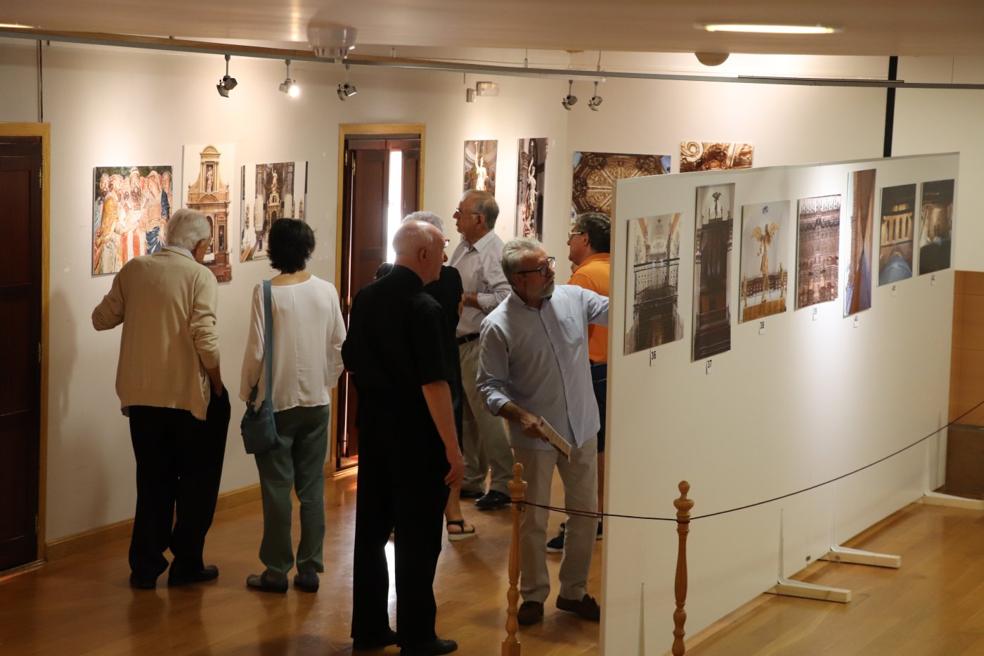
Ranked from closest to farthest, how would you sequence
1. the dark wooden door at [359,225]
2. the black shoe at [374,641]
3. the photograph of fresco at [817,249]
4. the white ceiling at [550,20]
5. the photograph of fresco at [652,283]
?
the white ceiling at [550,20] < the photograph of fresco at [652,283] < the black shoe at [374,641] < the photograph of fresco at [817,249] < the dark wooden door at [359,225]

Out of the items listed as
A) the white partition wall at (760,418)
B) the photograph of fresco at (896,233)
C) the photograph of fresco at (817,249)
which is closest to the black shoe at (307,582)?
the white partition wall at (760,418)

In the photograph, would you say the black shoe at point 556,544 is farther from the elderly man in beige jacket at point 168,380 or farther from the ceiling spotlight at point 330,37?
the ceiling spotlight at point 330,37

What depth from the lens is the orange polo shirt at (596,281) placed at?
714 centimetres

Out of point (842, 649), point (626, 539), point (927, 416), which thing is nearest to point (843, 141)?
point (927, 416)

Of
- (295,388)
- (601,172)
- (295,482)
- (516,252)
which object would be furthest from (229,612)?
(601,172)

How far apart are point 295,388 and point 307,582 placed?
0.99 meters

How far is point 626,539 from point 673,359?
814mm

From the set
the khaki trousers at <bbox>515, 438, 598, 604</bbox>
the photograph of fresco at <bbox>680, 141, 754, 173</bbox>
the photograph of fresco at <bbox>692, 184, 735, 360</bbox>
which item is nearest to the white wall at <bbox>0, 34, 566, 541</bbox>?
the khaki trousers at <bbox>515, 438, 598, 604</bbox>

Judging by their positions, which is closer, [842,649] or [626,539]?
[626,539]

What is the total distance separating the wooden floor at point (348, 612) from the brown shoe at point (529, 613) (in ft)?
0.17

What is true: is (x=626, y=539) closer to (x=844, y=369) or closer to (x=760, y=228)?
(x=760, y=228)

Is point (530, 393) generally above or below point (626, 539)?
above

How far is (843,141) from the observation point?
11.0m

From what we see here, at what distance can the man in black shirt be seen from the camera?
5.63 meters
